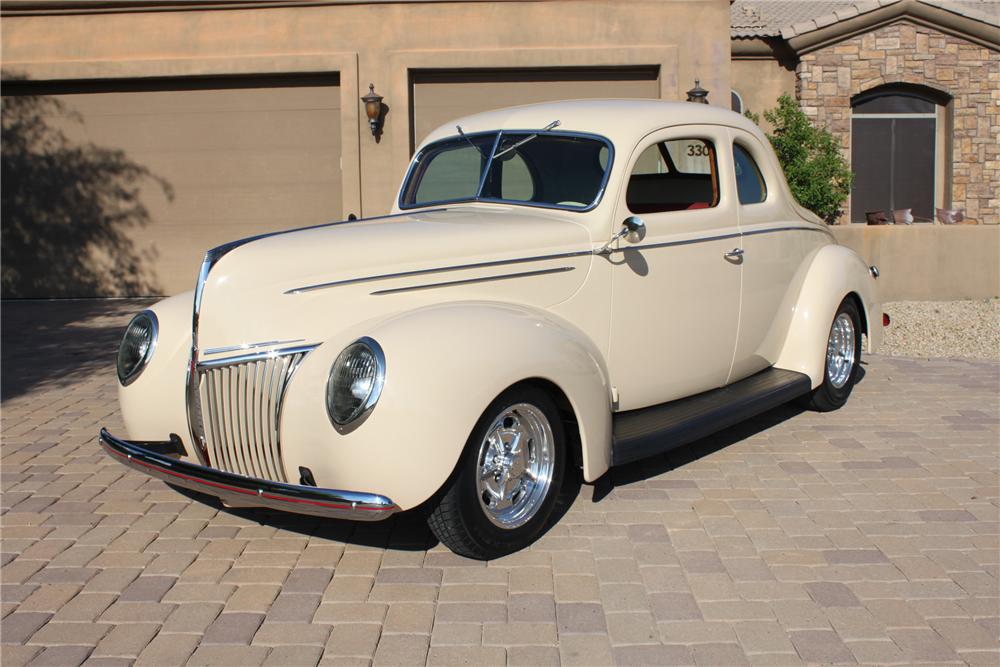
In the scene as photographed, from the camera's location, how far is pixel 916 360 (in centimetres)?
826

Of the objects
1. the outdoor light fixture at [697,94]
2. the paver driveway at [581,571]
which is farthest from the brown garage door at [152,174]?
the paver driveway at [581,571]

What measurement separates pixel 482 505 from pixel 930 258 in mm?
9300

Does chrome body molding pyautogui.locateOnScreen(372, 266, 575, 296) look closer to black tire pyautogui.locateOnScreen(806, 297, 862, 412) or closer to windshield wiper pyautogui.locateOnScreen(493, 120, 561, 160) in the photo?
windshield wiper pyautogui.locateOnScreen(493, 120, 561, 160)

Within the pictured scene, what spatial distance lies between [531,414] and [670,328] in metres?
1.22

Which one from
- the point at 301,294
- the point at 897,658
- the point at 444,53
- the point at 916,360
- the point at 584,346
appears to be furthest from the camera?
the point at 444,53

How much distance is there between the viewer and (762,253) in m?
5.70

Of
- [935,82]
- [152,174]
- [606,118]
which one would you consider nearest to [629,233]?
[606,118]

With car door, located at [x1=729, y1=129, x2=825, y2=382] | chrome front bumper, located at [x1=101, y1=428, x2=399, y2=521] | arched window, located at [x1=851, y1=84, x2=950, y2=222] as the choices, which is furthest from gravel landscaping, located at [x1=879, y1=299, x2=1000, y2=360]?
chrome front bumper, located at [x1=101, y1=428, x2=399, y2=521]

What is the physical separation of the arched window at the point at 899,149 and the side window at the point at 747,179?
11.7 m

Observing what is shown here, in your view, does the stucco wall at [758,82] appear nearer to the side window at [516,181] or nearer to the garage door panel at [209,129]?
the garage door panel at [209,129]

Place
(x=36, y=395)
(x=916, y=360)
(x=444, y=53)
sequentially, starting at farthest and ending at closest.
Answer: (x=444, y=53)
(x=916, y=360)
(x=36, y=395)

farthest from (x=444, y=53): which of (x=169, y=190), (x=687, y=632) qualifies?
(x=687, y=632)

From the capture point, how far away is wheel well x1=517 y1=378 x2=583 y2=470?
13.7 feet

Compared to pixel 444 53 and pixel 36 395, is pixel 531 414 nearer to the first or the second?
pixel 36 395
